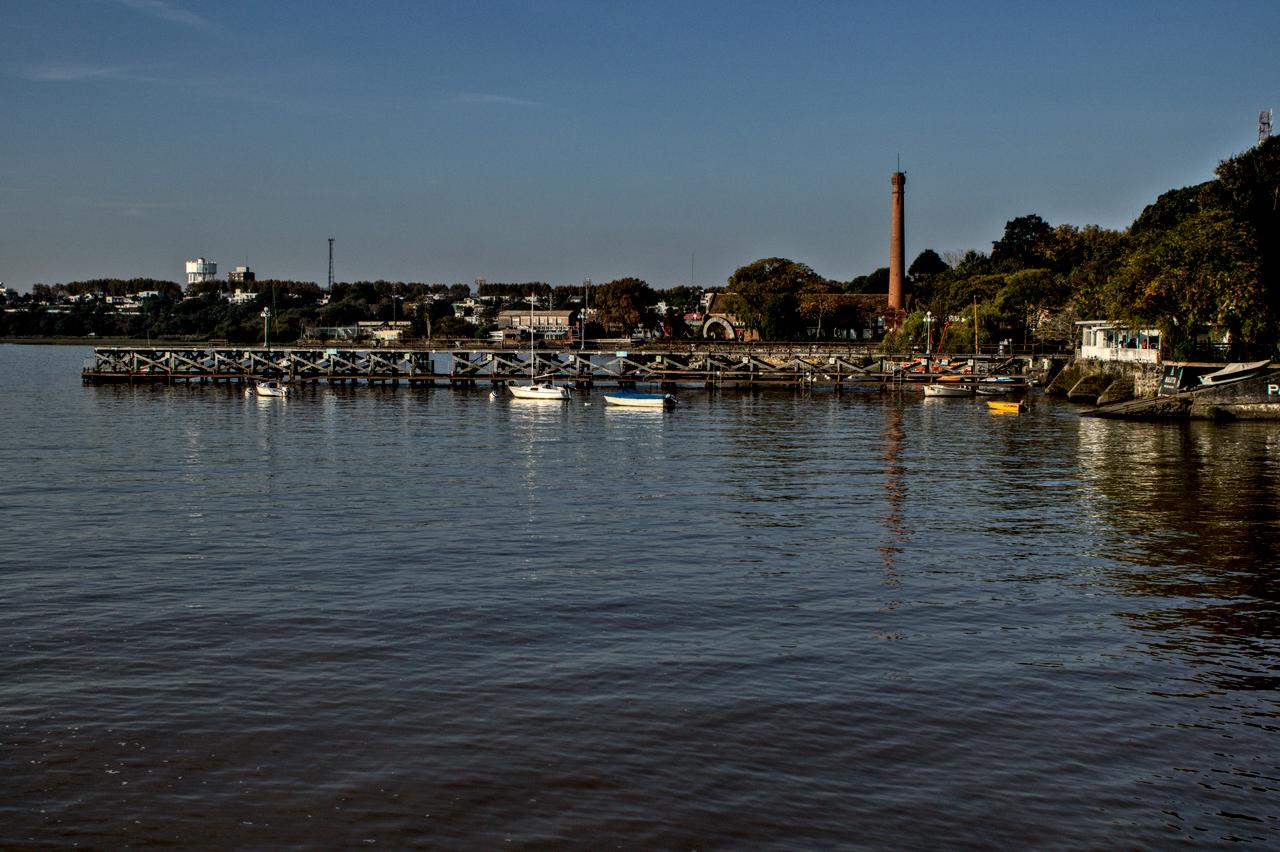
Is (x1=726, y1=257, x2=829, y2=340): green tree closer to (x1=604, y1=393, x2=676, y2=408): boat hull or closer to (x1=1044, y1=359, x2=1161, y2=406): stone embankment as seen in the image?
(x1=1044, y1=359, x2=1161, y2=406): stone embankment

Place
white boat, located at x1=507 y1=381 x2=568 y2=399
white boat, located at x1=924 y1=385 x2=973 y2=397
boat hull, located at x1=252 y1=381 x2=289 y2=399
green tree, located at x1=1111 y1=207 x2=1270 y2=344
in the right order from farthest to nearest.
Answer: white boat, located at x1=924 y1=385 x2=973 y2=397, boat hull, located at x1=252 y1=381 x2=289 y2=399, white boat, located at x1=507 y1=381 x2=568 y2=399, green tree, located at x1=1111 y1=207 x2=1270 y2=344

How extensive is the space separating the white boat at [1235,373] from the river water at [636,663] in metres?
31.6

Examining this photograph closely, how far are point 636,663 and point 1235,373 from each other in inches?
2543

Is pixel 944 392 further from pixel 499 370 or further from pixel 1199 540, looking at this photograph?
pixel 1199 540

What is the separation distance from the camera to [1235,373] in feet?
233

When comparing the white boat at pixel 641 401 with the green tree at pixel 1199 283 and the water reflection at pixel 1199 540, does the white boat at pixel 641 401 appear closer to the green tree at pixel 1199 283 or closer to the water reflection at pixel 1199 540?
the green tree at pixel 1199 283

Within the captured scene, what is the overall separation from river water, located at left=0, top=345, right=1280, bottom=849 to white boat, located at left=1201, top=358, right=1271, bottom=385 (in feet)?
104

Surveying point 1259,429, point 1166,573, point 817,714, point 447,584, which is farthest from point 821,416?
point 817,714

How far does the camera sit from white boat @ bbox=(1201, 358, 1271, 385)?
7019 cm

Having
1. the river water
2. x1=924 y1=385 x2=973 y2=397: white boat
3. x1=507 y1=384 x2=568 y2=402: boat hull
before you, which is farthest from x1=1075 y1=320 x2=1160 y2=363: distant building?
x1=507 y1=384 x2=568 y2=402: boat hull

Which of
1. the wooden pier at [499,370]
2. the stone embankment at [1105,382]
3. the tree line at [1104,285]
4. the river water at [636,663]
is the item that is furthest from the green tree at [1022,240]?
the river water at [636,663]

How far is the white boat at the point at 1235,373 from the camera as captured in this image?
70.2 meters

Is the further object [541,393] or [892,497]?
[541,393]

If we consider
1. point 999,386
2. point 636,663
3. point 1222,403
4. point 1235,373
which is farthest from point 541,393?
point 636,663
